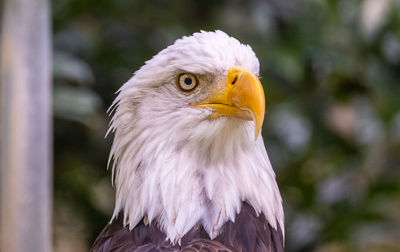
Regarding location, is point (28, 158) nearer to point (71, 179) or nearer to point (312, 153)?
point (71, 179)

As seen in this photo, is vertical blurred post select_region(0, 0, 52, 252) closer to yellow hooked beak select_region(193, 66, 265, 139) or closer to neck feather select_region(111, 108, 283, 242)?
neck feather select_region(111, 108, 283, 242)

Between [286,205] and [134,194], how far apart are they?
257cm

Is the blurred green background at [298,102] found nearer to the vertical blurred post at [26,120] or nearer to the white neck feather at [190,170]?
the vertical blurred post at [26,120]

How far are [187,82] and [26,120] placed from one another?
0.80 metres

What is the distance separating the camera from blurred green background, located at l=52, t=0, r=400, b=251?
4.25m

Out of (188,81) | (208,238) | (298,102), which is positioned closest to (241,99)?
(188,81)

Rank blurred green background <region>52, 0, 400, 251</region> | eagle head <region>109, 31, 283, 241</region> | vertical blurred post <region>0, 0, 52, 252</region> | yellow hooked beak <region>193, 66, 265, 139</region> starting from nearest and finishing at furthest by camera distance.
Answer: yellow hooked beak <region>193, 66, 265, 139</region> < eagle head <region>109, 31, 283, 241</region> < vertical blurred post <region>0, 0, 52, 252</region> < blurred green background <region>52, 0, 400, 251</region>

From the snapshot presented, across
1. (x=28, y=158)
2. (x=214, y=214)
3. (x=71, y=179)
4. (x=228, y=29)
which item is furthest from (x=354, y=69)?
(x=214, y=214)

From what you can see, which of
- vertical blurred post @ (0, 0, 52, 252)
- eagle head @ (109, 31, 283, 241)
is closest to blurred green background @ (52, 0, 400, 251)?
vertical blurred post @ (0, 0, 52, 252)

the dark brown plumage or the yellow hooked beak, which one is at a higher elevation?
the yellow hooked beak

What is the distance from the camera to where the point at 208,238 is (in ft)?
6.32

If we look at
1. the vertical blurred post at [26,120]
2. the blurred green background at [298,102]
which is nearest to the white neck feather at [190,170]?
the vertical blurred post at [26,120]

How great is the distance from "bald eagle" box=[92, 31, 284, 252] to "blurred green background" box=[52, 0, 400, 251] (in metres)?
2.09

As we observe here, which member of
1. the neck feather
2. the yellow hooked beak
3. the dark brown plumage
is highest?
the yellow hooked beak
